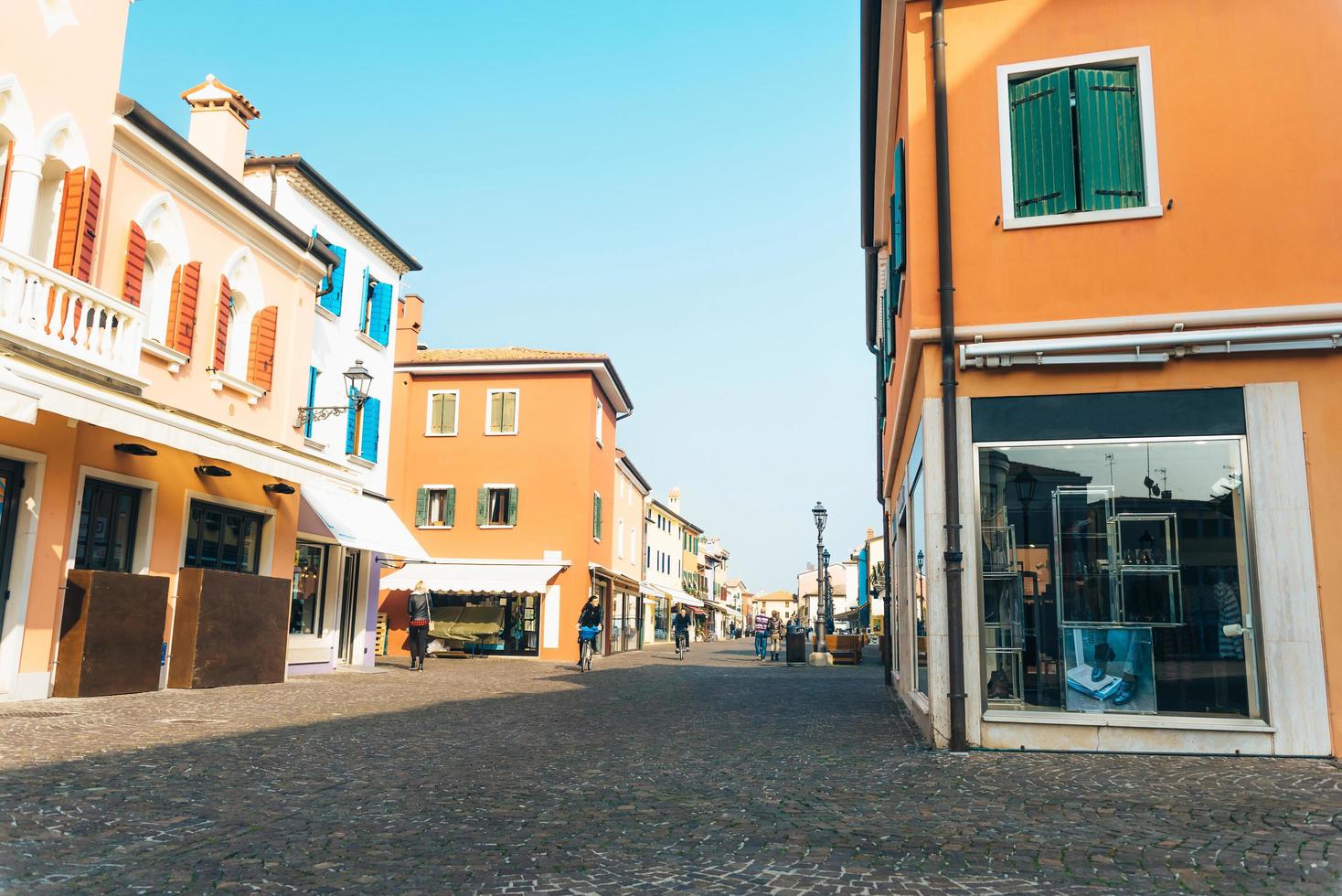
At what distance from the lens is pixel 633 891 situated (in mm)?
3990

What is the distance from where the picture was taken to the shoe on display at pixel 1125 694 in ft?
26.3

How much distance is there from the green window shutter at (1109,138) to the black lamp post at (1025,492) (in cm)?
246

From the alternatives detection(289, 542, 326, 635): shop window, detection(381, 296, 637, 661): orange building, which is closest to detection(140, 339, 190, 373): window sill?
detection(289, 542, 326, 635): shop window

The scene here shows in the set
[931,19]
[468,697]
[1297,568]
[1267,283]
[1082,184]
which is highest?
[931,19]

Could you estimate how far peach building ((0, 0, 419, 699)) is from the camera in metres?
10.5

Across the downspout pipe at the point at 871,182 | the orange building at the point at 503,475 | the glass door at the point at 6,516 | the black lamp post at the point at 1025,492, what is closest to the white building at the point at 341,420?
the glass door at the point at 6,516

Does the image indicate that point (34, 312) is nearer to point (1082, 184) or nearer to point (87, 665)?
point (87, 665)

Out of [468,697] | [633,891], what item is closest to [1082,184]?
[633,891]

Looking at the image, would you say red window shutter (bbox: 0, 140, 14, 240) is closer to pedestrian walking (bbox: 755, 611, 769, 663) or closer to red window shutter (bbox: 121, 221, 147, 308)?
red window shutter (bbox: 121, 221, 147, 308)

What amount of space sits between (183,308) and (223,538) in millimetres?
3582

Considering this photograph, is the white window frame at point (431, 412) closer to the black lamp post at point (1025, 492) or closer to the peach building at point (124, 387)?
the peach building at point (124, 387)

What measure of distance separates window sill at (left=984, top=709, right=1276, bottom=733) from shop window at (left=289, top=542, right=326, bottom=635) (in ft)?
43.8

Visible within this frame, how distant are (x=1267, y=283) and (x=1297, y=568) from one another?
242 cm

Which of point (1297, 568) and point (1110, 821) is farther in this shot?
point (1297, 568)
